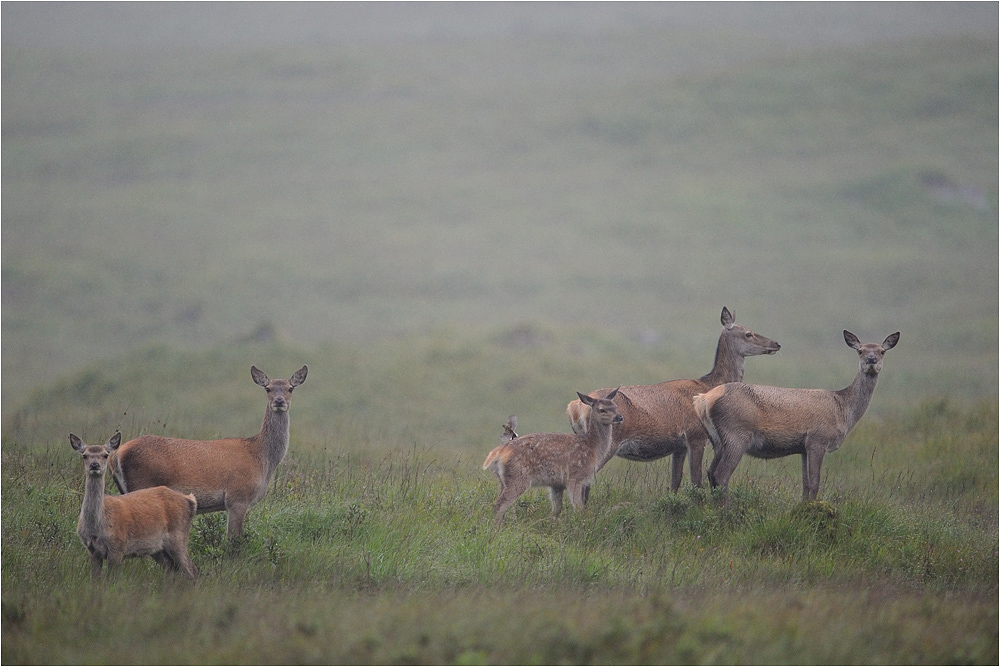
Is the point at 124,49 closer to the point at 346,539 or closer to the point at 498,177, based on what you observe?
the point at 498,177

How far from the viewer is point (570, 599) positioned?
7.79 m

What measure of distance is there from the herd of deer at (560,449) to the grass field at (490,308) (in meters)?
0.30

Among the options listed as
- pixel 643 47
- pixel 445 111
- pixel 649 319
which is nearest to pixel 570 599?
pixel 649 319

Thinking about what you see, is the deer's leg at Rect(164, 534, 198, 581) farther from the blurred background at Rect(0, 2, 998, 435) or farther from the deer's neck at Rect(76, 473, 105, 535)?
the blurred background at Rect(0, 2, 998, 435)

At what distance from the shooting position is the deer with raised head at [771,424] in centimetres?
1048

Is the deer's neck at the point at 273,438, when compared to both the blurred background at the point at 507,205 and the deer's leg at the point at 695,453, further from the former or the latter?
the blurred background at the point at 507,205

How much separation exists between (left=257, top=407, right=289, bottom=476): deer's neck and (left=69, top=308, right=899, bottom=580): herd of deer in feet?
0.03

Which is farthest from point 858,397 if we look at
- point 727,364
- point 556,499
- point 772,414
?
point 556,499

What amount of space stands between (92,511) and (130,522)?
10.9 inches

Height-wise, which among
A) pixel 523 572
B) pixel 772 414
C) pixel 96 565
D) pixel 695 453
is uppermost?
pixel 772 414

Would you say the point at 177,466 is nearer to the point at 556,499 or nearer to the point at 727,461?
the point at 556,499

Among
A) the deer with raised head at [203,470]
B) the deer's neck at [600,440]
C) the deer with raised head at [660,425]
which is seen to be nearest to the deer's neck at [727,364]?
the deer with raised head at [660,425]

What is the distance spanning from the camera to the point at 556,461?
386 inches

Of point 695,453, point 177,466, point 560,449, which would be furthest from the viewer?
point 695,453
